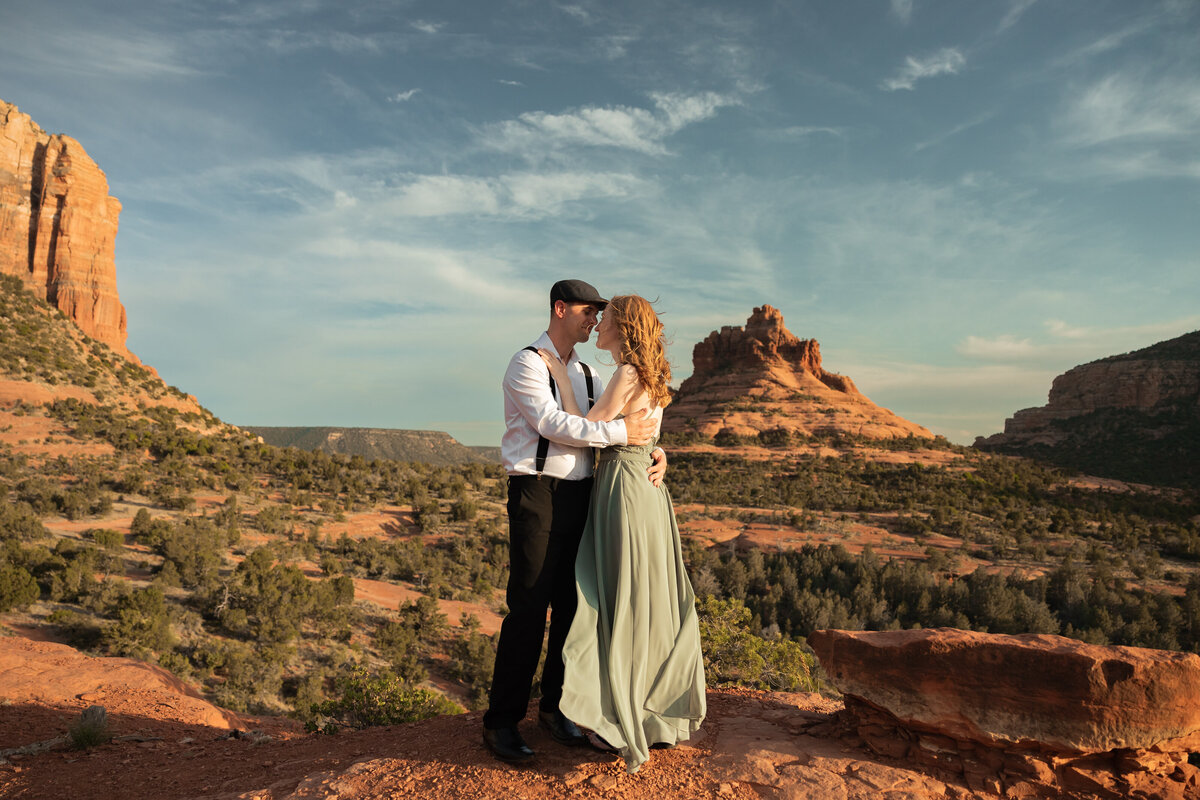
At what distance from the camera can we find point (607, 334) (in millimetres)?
3146

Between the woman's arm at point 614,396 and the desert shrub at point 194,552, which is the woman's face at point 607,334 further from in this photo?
the desert shrub at point 194,552

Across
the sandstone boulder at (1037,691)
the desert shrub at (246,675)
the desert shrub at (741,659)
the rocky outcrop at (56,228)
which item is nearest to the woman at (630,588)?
the sandstone boulder at (1037,691)

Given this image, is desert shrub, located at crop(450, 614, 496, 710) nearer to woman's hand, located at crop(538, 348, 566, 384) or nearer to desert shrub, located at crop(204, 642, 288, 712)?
desert shrub, located at crop(204, 642, 288, 712)

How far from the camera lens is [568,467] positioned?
3.08 meters

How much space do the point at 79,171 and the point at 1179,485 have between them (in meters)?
85.4

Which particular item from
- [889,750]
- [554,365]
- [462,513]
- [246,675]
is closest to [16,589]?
[246,675]

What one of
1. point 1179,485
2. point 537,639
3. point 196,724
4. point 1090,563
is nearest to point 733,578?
point 1090,563

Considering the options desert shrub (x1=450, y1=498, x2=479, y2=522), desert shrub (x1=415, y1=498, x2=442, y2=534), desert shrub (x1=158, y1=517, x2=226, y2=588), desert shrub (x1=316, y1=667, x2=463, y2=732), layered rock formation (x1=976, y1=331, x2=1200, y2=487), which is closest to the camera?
desert shrub (x1=316, y1=667, x2=463, y2=732)

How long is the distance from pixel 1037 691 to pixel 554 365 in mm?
2703

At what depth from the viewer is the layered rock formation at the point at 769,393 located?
58.8 metres

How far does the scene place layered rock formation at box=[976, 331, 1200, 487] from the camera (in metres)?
50.5

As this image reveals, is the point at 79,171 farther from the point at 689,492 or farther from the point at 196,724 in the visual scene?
the point at 196,724

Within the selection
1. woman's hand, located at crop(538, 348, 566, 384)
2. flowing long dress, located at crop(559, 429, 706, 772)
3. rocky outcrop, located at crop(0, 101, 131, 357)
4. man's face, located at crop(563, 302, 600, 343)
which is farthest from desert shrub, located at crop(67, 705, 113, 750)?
rocky outcrop, located at crop(0, 101, 131, 357)

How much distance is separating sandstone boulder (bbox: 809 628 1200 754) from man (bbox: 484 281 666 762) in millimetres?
1587
